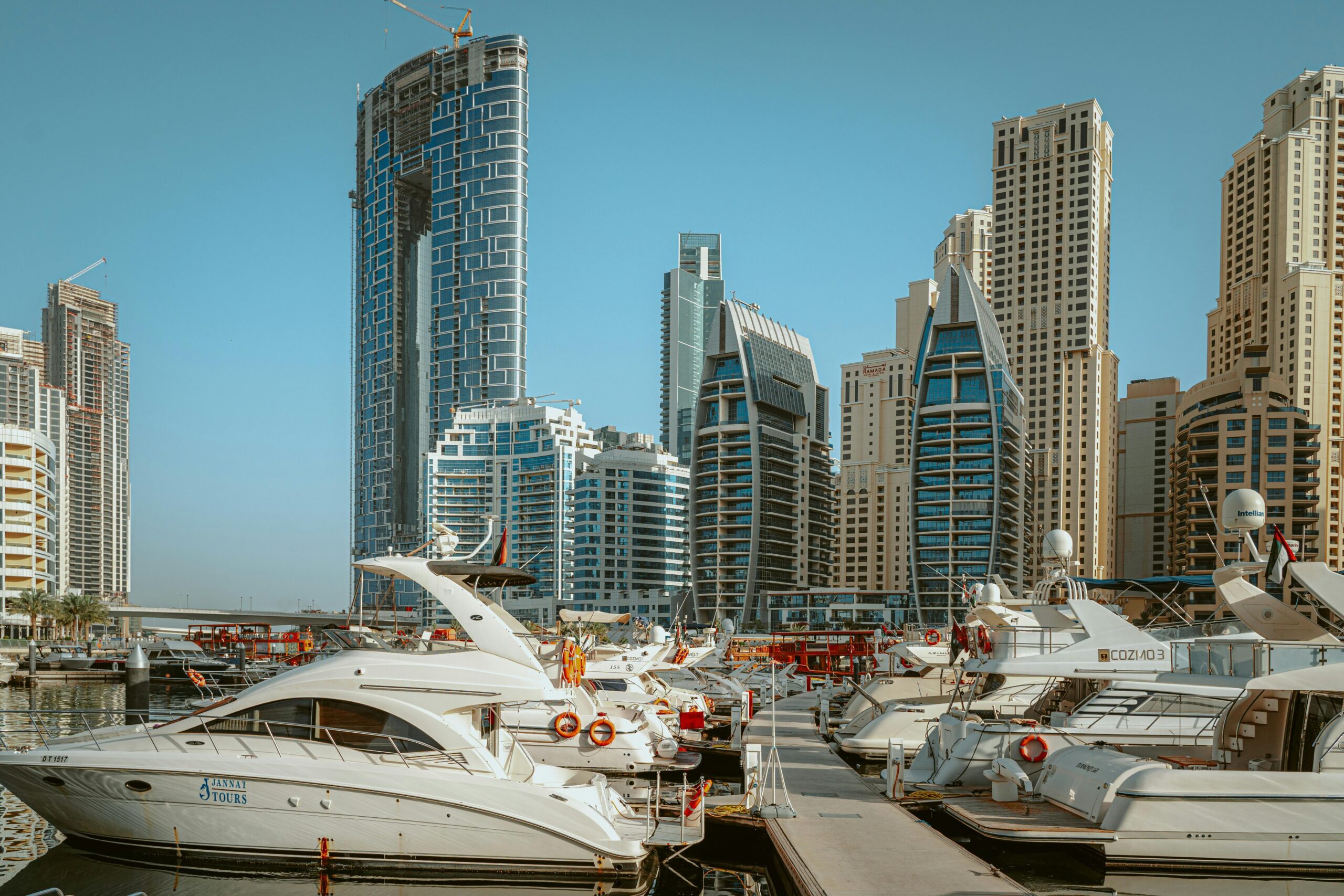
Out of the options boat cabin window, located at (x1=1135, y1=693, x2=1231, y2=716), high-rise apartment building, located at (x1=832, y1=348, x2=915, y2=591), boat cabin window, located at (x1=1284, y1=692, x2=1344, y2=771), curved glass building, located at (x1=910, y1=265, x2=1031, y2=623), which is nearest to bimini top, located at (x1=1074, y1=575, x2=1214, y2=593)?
boat cabin window, located at (x1=1135, y1=693, x2=1231, y2=716)

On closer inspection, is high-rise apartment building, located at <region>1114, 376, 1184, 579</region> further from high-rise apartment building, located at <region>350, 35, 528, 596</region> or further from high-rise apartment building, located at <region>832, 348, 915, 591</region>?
high-rise apartment building, located at <region>350, 35, 528, 596</region>

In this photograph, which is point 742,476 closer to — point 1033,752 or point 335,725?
point 1033,752

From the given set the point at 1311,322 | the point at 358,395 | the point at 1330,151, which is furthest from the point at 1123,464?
the point at 358,395

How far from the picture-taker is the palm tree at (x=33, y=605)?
234 ft

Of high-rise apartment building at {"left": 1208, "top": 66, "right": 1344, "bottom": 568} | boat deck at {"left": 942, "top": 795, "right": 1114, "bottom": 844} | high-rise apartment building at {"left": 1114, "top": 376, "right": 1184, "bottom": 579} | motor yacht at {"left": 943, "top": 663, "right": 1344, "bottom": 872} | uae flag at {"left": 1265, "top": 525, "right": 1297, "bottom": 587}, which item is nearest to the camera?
motor yacht at {"left": 943, "top": 663, "right": 1344, "bottom": 872}

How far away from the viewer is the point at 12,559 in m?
73.6

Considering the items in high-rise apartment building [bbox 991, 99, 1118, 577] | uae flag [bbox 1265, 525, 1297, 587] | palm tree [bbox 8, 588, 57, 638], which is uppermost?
high-rise apartment building [bbox 991, 99, 1118, 577]

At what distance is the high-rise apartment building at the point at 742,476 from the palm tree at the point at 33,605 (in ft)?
221

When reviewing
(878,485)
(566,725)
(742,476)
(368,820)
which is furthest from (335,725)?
(878,485)

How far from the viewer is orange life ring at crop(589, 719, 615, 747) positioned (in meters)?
21.5

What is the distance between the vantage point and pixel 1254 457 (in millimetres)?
94000

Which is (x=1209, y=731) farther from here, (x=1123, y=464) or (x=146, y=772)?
(x=1123, y=464)

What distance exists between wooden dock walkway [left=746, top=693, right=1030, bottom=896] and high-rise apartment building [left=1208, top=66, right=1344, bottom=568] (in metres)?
100

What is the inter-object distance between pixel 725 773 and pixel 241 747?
13757 millimetres
